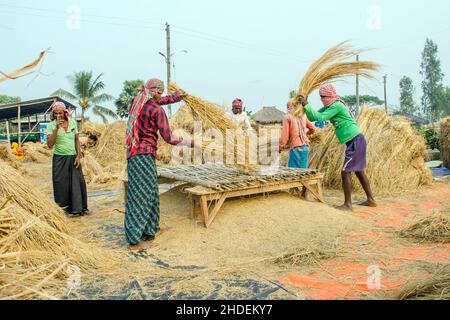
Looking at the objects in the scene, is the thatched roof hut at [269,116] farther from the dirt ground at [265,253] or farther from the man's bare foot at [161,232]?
the man's bare foot at [161,232]

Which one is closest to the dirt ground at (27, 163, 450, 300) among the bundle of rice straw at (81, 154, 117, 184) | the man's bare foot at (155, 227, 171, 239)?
the man's bare foot at (155, 227, 171, 239)

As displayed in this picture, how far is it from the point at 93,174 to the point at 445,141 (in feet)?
26.4

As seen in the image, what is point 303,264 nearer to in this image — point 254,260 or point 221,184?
point 254,260

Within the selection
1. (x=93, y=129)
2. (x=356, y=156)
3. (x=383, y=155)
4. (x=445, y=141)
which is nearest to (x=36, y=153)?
(x=93, y=129)

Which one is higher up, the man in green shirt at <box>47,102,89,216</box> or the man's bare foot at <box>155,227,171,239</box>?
the man in green shirt at <box>47,102,89,216</box>

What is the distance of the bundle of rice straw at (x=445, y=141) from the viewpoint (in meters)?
8.23

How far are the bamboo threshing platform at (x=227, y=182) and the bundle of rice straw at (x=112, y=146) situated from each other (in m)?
7.31

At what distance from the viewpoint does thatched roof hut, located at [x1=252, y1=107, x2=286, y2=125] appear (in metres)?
28.9

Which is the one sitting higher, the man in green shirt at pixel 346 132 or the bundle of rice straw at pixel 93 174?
the man in green shirt at pixel 346 132

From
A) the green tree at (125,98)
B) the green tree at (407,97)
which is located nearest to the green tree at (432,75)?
the green tree at (407,97)

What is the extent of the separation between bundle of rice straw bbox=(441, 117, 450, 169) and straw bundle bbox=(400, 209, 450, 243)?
222 inches

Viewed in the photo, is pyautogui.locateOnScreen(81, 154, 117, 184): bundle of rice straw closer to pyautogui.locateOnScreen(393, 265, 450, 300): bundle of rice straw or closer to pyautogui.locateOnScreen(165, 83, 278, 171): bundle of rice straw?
pyautogui.locateOnScreen(165, 83, 278, 171): bundle of rice straw

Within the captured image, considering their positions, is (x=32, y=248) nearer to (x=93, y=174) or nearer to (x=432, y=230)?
(x=432, y=230)

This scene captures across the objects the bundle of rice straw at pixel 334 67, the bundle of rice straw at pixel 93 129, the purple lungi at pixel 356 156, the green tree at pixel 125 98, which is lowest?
the purple lungi at pixel 356 156
